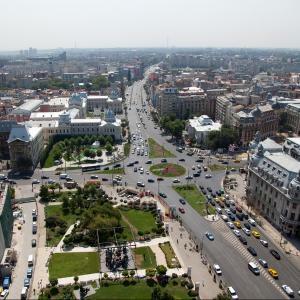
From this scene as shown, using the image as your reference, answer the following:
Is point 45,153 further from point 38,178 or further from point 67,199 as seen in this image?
point 67,199

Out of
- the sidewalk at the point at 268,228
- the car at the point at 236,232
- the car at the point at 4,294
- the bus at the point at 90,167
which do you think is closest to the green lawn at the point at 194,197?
the sidewalk at the point at 268,228

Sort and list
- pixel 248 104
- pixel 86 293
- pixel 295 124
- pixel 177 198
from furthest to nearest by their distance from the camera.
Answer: pixel 248 104 → pixel 295 124 → pixel 177 198 → pixel 86 293

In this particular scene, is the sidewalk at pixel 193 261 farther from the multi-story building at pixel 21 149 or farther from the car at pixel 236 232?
the multi-story building at pixel 21 149

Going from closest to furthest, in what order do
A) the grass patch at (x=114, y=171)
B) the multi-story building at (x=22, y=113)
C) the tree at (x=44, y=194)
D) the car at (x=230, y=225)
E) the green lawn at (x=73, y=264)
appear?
the green lawn at (x=73, y=264) < the car at (x=230, y=225) < the tree at (x=44, y=194) < the grass patch at (x=114, y=171) < the multi-story building at (x=22, y=113)

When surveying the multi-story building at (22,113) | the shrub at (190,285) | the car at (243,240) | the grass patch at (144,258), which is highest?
the multi-story building at (22,113)

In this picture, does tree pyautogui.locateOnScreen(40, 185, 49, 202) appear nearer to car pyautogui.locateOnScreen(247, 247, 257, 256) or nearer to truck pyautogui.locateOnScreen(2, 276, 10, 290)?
truck pyautogui.locateOnScreen(2, 276, 10, 290)

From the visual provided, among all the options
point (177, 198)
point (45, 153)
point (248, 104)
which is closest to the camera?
point (177, 198)

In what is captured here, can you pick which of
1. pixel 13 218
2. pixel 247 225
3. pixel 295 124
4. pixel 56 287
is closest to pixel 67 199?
pixel 13 218
